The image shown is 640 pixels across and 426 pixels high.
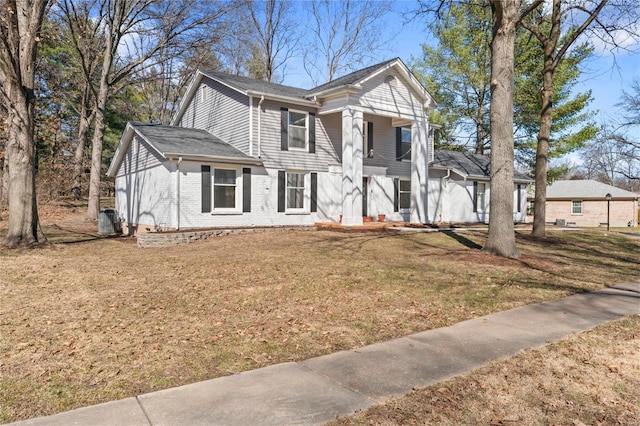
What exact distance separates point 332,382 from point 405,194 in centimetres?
1856

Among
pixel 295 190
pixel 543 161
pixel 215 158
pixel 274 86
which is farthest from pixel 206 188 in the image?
pixel 543 161

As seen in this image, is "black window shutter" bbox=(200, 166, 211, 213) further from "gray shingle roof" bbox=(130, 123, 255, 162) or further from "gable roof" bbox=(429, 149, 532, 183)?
"gable roof" bbox=(429, 149, 532, 183)

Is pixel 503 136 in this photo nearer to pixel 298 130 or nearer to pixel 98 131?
pixel 298 130

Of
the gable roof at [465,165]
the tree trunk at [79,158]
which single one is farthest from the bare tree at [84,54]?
the gable roof at [465,165]

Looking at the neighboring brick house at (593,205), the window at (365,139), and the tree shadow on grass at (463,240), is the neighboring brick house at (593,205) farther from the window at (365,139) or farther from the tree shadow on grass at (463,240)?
the tree shadow on grass at (463,240)

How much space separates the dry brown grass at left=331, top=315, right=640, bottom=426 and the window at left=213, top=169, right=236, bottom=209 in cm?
1303

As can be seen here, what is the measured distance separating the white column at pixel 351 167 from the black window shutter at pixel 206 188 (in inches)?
211

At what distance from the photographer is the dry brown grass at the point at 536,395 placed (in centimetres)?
318

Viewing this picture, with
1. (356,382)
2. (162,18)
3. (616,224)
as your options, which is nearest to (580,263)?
(356,382)

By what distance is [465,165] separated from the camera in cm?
2598

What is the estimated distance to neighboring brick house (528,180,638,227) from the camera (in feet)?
131

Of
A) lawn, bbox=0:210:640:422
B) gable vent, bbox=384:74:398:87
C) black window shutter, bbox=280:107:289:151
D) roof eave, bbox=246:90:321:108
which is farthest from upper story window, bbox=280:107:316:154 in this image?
lawn, bbox=0:210:640:422

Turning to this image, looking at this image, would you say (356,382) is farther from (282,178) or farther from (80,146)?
(80,146)

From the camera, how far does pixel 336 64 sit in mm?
32625
